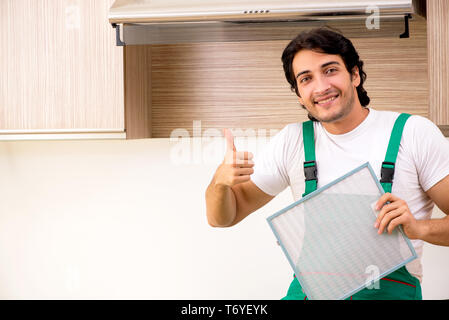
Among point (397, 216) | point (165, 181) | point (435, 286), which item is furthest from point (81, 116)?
point (435, 286)

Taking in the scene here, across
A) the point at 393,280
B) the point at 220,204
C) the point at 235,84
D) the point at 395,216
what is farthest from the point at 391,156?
the point at 235,84

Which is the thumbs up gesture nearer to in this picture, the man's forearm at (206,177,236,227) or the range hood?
the man's forearm at (206,177,236,227)

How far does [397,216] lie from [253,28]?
559mm

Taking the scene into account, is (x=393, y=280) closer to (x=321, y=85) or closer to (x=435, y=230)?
(x=435, y=230)

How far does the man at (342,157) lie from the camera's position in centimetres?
89

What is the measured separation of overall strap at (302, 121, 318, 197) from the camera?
96 cm

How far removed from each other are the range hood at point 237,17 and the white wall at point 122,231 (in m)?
0.34

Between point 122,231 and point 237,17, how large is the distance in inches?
27.8

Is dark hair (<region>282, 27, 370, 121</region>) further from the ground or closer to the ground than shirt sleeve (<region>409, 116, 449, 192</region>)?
further from the ground

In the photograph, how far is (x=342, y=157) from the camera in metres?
0.96

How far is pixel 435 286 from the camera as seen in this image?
4.29ft

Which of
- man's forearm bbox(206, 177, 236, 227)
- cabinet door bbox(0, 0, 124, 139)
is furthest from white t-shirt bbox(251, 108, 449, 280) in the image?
cabinet door bbox(0, 0, 124, 139)
